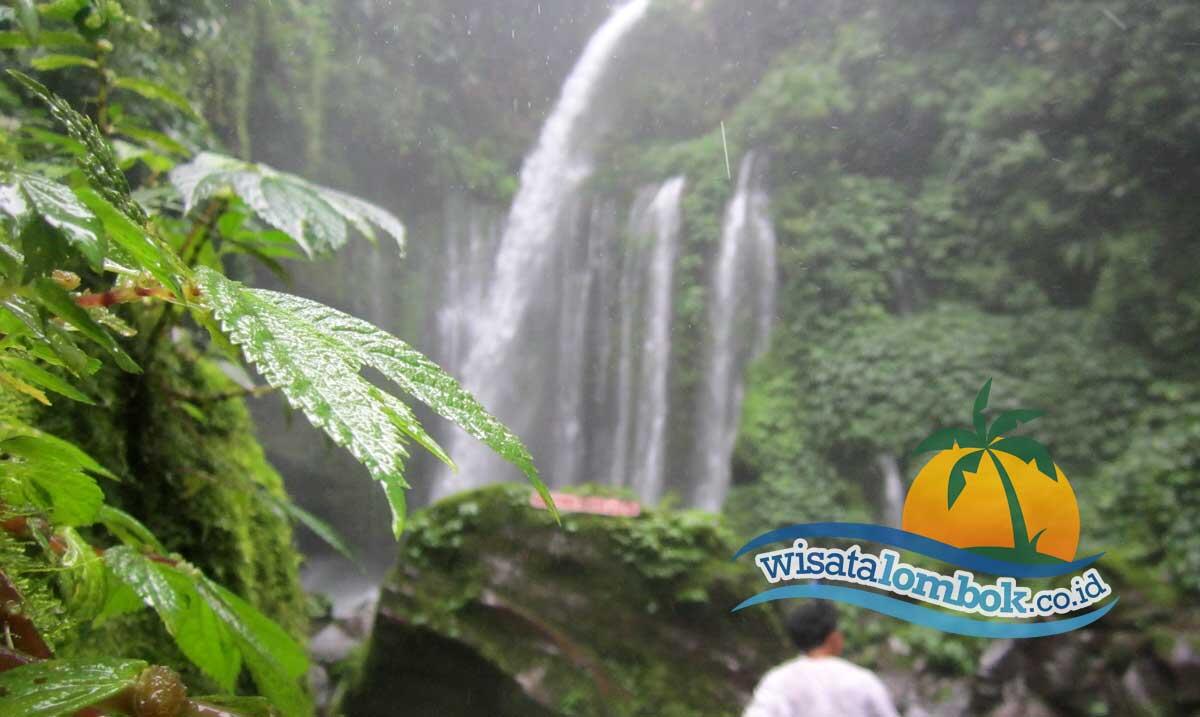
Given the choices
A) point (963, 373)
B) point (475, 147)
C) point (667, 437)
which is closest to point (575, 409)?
point (667, 437)

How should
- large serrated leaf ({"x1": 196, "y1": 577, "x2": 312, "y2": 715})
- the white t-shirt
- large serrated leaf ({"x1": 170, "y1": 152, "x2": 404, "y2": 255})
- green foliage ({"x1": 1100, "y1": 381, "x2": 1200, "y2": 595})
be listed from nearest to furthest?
1. large serrated leaf ({"x1": 196, "y1": 577, "x2": 312, "y2": 715})
2. large serrated leaf ({"x1": 170, "y1": 152, "x2": 404, "y2": 255})
3. the white t-shirt
4. green foliage ({"x1": 1100, "y1": 381, "x2": 1200, "y2": 595})

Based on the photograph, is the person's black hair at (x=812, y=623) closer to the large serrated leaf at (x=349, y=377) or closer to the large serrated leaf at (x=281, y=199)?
the large serrated leaf at (x=281, y=199)

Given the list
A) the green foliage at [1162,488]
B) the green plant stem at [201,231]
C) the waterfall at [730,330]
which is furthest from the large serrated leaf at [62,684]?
the waterfall at [730,330]

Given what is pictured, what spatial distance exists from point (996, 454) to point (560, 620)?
3.62 ft

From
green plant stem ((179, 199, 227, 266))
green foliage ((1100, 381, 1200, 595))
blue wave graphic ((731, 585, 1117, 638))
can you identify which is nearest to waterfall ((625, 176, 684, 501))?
green foliage ((1100, 381, 1200, 595))

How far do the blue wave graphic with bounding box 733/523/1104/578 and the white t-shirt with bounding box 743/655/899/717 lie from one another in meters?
0.23

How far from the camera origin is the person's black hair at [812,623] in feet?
3.62

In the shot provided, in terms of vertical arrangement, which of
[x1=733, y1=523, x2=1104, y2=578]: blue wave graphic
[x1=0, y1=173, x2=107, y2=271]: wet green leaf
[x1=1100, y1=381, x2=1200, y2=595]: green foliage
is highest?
[x1=1100, y1=381, x2=1200, y2=595]: green foliage

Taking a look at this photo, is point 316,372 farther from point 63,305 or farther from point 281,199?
point 281,199

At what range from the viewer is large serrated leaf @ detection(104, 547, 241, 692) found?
0.34 metres

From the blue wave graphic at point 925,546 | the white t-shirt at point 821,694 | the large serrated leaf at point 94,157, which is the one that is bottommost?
the white t-shirt at point 821,694

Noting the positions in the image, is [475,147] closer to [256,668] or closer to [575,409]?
[575,409]

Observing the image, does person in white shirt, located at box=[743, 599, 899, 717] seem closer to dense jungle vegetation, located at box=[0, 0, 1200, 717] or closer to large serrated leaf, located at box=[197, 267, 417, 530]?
dense jungle vegetation, located at box=[0, 0, 1200, 717]

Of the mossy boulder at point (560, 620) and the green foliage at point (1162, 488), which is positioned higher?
the green foliage at point (1162, 488)
